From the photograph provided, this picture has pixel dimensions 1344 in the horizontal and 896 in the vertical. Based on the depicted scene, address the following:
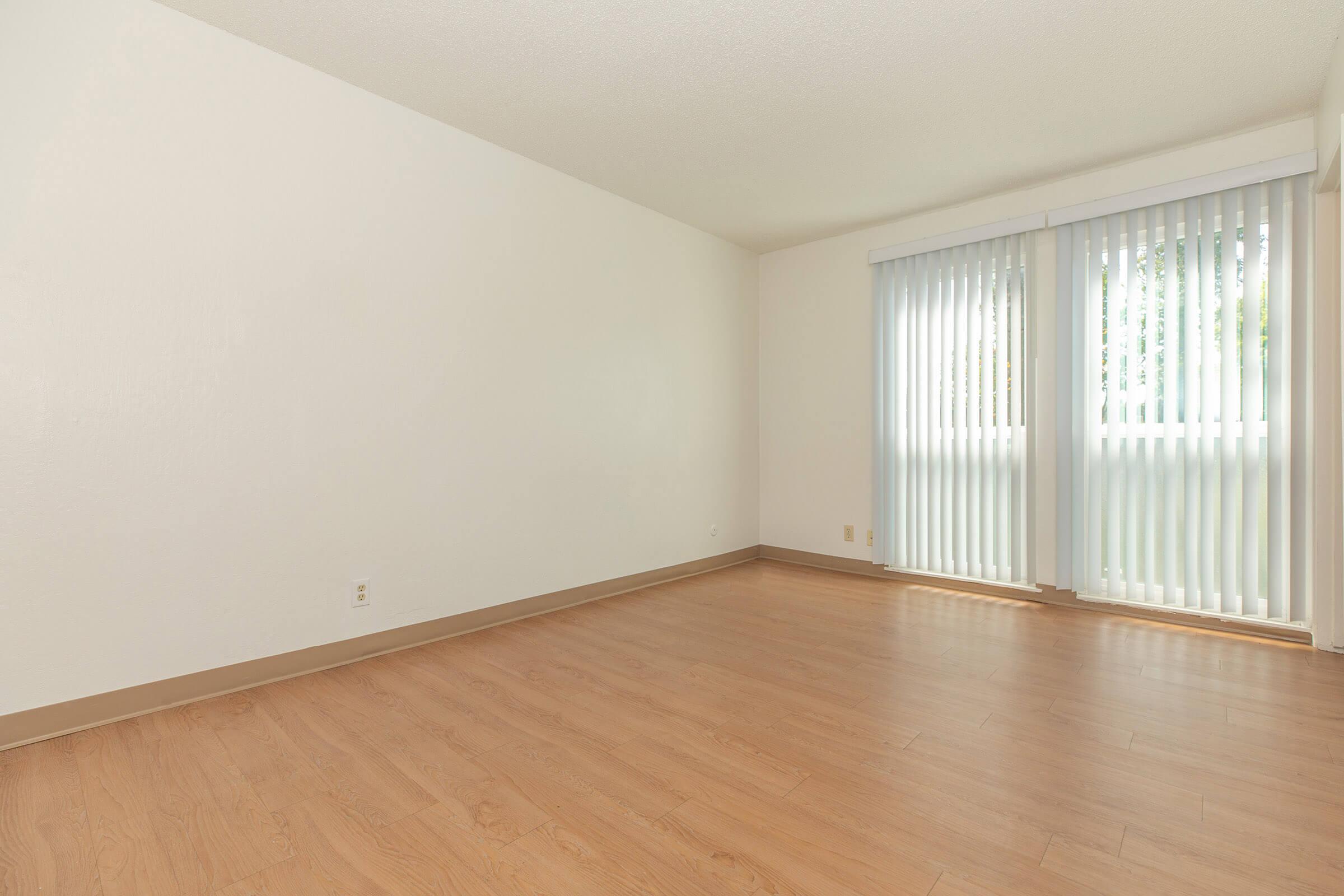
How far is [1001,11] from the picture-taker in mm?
2453

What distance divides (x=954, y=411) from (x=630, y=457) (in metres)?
2.29

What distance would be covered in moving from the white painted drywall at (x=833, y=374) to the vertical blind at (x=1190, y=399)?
0.57ft

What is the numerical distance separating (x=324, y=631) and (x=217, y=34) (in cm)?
254

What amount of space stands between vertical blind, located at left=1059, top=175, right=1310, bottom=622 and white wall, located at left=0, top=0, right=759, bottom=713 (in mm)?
3026

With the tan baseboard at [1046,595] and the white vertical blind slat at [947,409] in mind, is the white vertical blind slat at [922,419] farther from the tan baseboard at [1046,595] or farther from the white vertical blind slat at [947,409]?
the tan baseboard at [1046,595]

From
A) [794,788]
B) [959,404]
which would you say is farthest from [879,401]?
[794,788]

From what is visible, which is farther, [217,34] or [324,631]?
[324,631]

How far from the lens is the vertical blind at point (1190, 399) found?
3273 mm

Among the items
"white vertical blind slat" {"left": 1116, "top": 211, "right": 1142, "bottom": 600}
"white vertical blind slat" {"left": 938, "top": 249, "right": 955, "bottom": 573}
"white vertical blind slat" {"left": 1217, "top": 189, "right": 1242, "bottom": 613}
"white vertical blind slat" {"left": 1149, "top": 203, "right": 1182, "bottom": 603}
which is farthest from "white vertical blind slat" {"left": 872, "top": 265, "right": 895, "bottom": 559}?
"white vertical blind slat" {"left": 1217, "top": 189, "right": 1242, "bottom": 613}

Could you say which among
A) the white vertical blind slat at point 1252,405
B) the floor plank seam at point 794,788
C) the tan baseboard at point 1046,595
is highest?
the white vertical blind slat at point 1252,405

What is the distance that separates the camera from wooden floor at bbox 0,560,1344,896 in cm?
153

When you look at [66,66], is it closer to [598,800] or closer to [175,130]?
[175,130]

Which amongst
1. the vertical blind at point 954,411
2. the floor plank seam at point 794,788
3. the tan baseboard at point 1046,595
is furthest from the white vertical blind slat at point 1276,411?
the floor plank seam at point 794,788

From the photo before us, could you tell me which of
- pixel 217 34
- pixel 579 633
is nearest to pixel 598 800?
pixel 579 633
